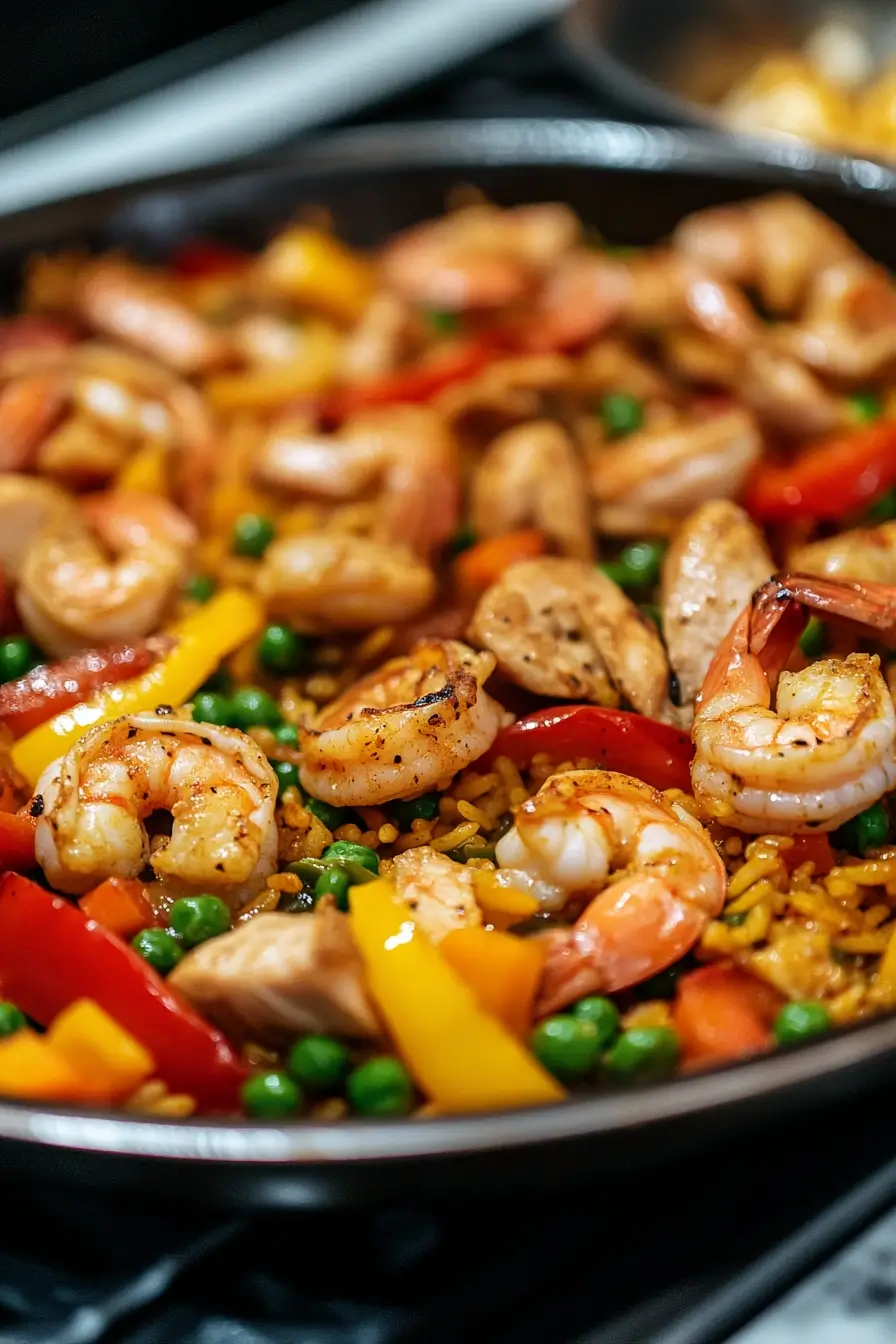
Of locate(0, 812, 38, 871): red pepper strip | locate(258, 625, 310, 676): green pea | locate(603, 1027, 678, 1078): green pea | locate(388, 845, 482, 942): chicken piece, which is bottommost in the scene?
locate(603, 1027, 678, 1078): green pea

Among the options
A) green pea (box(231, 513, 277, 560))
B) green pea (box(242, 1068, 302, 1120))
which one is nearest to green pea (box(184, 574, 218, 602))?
green pea (box(231, 513, 277, 560))

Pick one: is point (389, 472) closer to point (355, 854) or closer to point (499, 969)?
point (355, 854)

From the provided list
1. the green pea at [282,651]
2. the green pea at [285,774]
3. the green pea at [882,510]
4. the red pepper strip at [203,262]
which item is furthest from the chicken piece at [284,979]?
the red pepper strip at [203,262]

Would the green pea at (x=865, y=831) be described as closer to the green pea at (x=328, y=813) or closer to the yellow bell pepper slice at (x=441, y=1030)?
the yellow bell pepper slice at (x=441, y=1030)

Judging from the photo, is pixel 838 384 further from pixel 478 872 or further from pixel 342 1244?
pixel 342 1244

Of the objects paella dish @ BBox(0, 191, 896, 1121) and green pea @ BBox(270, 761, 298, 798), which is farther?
green pea @ BBox(270, 761, 298, 798)

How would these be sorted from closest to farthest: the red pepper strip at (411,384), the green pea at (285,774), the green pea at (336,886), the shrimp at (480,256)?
1. the green pea at (336,886)
2. the green pea at (285,774)
3. the red pepper strip at (411,384)
4. the shrimp at (480,256)

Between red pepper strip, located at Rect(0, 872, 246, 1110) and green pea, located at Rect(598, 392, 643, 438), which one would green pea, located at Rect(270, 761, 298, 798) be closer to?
red pepper strip, located at Rect(0, 872, 246, 1110)
